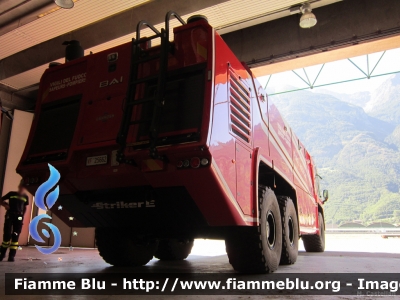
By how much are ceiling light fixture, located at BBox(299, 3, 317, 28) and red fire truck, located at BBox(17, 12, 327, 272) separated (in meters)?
3.12

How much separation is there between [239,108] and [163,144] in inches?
41.1

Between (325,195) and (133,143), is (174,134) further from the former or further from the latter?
(325,195)

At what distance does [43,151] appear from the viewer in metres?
3.86

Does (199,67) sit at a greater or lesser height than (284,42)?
lesser

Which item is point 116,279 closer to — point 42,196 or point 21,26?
point 42,196

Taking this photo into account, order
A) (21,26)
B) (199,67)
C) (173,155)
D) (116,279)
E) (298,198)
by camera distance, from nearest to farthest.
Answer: (173,155) → (199,67) → (116,279) → (298,198) → (21,26)

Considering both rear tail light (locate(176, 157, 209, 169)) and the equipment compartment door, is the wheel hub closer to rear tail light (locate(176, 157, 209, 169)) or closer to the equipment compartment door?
the equipment compartment door

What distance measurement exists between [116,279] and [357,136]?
51989 millimetres

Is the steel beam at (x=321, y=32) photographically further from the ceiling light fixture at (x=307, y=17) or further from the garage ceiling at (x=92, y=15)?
the ceiling light fixture at (x=307, y=17)

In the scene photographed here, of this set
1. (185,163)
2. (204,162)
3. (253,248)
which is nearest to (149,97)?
(185,163)

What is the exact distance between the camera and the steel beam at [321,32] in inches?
281

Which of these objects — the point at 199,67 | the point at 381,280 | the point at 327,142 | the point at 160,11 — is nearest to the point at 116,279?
the point at 199,67

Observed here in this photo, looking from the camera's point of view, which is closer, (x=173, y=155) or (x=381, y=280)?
(x=173, y=155)

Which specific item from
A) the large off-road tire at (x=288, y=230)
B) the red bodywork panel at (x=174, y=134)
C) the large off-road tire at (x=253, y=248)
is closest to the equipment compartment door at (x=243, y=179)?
the red bodywork panel at (x=174, y=134)
